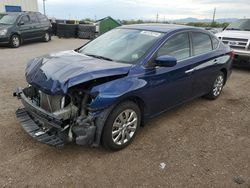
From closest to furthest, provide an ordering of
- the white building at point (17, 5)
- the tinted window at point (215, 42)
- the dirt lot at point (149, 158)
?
the dirt lot at point (149, 158) < the tinted window at point (215, 42) < the white building at point (17, 5)

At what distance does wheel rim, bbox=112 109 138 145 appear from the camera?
347 cm

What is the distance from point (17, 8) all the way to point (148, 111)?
74.0 feet

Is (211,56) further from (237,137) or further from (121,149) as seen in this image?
(121,149)

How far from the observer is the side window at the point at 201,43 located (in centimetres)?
474

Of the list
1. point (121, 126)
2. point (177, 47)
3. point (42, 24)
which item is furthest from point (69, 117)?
point (42, 24)

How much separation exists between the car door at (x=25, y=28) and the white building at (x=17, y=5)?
1022cm

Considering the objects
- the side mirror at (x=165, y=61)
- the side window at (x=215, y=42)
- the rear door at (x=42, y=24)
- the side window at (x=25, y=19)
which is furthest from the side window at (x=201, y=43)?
the rear door at (x=42, y=24)

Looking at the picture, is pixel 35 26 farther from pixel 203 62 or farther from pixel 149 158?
pixel 149 158

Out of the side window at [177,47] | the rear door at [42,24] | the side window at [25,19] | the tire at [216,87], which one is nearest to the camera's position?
the side window at [177,47]

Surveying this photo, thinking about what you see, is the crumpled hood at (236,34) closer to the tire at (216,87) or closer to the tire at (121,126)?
the tire at (216,87)

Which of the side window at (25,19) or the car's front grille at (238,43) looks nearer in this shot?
the car's front grille at (238,43)

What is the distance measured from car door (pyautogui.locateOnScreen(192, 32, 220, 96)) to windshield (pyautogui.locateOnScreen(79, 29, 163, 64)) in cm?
100

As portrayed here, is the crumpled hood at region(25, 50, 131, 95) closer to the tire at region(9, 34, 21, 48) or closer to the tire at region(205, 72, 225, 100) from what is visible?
the tire at region(205, 72, 225, 100)

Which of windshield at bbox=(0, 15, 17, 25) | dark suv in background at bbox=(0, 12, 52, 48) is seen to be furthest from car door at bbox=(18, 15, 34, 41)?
windshield at bbox=(0, 15, 17, 25)
